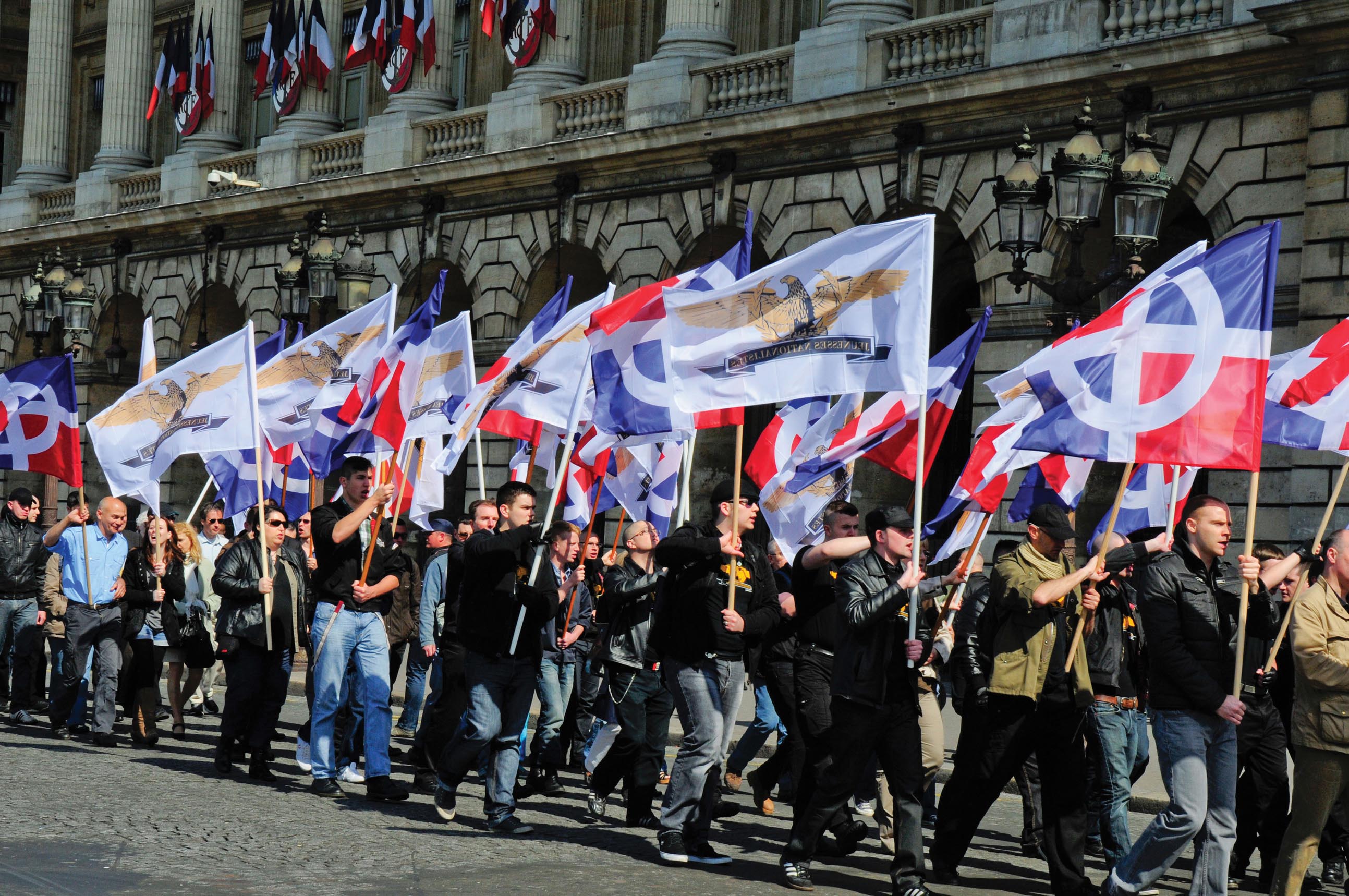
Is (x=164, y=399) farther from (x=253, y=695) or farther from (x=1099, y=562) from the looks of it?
(x=1099, y=562)

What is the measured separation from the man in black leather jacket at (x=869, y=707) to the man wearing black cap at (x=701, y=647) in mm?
636

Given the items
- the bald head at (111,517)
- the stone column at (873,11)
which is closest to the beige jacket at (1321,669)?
the bald head at (111,517)

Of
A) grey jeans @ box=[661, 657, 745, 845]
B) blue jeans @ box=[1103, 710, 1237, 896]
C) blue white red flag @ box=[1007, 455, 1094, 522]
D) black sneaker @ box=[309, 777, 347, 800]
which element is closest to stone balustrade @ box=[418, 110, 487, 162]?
blue white red flag @ box=[1007, 455, 1094, 522]

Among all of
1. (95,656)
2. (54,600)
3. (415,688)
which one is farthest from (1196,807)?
(54,600)

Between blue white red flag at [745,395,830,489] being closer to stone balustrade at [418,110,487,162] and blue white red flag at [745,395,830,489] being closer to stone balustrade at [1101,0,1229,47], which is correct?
stone balustrade at [1101,0,1229,47]

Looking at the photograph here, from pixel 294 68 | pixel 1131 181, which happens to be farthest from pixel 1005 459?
pixel 294 68

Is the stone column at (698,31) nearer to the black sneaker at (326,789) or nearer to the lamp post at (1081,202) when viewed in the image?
the lamp post at (1081,202)

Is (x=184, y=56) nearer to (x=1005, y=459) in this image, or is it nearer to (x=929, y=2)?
(x=929, y=2)

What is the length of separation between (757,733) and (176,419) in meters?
4.64

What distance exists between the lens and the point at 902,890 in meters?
8.34

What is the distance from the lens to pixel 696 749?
9.36 m

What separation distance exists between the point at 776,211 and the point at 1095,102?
5.18 metres

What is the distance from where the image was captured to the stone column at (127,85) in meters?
38.3

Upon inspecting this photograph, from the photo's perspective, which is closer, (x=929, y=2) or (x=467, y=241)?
(x=929, y=2)
